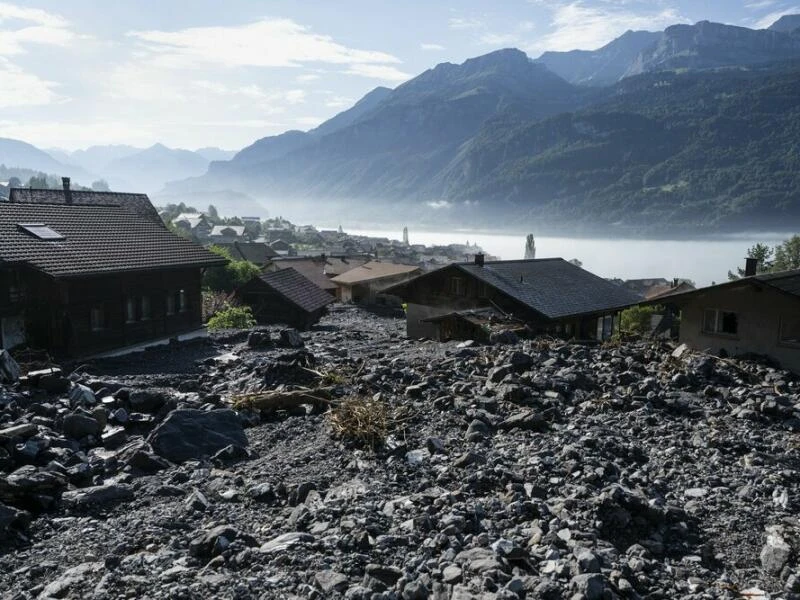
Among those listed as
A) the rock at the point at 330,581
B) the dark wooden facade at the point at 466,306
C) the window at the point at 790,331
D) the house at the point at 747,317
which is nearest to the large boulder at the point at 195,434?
the rock at the point at 330,581

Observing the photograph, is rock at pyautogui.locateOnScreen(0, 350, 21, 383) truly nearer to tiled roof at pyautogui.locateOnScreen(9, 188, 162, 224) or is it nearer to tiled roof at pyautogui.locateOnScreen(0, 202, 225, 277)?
tiled roof at pyautogui.locateOnScreen(0, 202, 225, 277)

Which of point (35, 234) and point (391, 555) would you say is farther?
point (35, 234)

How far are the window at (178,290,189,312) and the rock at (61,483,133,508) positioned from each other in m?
21.5

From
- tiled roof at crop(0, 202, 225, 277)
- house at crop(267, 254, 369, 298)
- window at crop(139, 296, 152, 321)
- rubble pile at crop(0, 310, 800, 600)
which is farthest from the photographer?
house at crop(267, 254, 369, 298)

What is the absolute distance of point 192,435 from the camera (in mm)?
12242

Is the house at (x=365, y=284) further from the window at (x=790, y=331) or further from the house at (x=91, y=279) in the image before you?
the window at (x=790, y=331)

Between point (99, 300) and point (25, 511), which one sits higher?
point (99, 300)

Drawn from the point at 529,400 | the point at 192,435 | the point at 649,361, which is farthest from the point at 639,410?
the point at 192,435

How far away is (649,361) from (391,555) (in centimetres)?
1250

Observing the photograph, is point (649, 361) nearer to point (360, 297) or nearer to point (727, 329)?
point (727, 329)

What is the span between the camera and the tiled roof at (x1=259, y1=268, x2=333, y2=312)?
39.8 metres

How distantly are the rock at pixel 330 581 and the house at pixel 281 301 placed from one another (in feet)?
106

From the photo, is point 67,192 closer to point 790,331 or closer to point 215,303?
point 215,303

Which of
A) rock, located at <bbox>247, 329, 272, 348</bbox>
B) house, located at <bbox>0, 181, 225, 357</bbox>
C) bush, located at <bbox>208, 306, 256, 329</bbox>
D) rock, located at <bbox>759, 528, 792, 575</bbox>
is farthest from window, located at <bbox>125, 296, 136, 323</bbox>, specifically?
rock, located at <bbox>759, 528, 792, 575</bbox>
